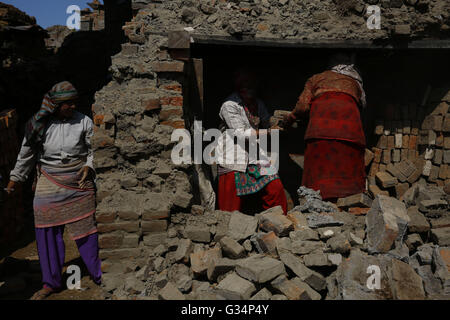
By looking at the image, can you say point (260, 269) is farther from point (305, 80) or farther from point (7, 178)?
point (7, 178)

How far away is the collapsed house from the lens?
7.80ft

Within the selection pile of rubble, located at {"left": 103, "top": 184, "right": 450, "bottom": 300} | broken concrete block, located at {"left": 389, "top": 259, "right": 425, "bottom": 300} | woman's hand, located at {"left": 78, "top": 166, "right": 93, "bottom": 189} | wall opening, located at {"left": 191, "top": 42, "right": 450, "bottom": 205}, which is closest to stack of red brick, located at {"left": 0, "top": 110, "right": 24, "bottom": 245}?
woman's hand, located at {"left": 78, "top": 166, "right": 93, "bottom": 189}

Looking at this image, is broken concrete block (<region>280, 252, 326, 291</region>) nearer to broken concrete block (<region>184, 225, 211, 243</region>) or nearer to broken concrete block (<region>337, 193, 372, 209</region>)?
broken concrete block (<region>184, 225, 211, 243</region>)

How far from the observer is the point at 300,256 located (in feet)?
8.26

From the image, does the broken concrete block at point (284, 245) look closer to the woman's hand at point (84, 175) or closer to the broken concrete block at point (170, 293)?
the broken concrete block at point (170, 293)

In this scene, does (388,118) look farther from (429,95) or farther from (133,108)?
(133,108)

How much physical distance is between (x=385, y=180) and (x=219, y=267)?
111 inches

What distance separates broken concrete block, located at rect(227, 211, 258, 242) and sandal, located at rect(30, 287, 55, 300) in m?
1.88

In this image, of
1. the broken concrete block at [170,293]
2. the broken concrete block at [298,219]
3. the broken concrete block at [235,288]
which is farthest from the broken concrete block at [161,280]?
the broken concrete block at [298,219]

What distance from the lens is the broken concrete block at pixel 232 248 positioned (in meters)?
2.50

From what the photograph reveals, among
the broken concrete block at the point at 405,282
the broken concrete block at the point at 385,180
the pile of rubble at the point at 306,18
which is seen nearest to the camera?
the broken concrete block at the point at 405,282

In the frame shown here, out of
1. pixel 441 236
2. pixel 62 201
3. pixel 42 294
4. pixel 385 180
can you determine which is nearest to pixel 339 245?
pixel 441 236

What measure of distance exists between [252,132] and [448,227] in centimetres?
200

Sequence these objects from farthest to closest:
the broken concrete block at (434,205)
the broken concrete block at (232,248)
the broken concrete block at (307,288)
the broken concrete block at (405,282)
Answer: the broken concrete block at (434,205)
the broken concrete block at (232,248)
the broken concrete block at (307,288)
the broken concrete block at (405,282)
